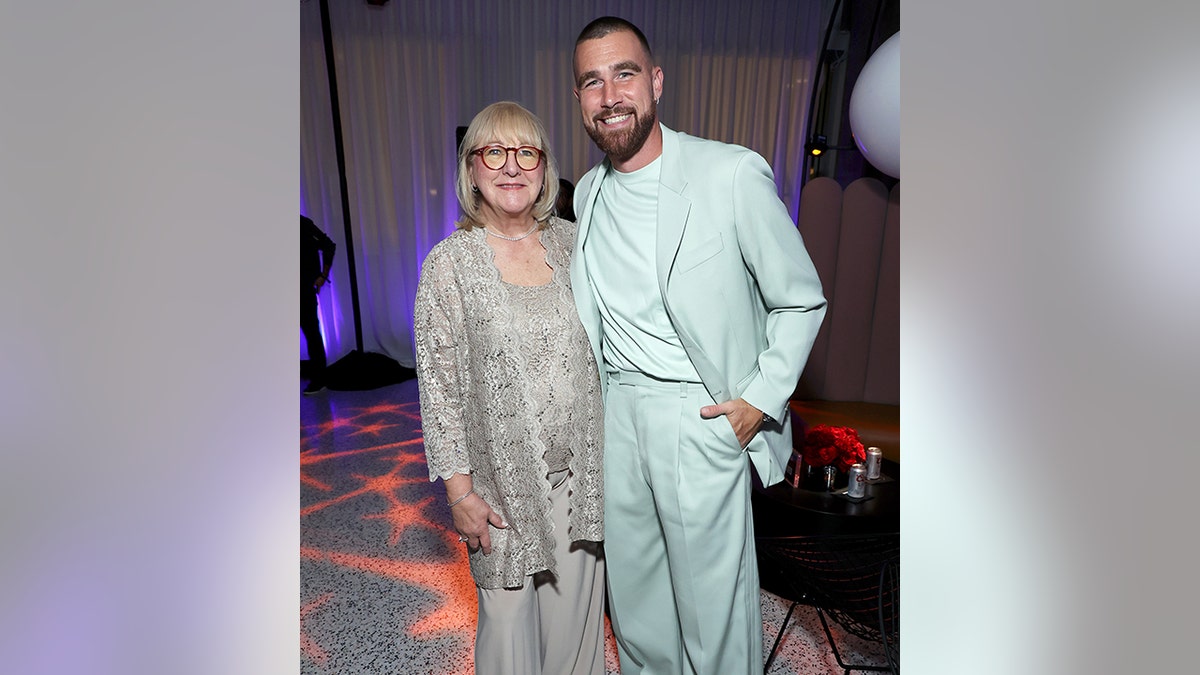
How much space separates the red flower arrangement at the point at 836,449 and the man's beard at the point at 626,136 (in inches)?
56.6

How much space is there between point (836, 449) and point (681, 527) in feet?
3.82

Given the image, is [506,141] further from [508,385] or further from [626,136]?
[508,385]

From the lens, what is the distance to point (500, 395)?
154 cm

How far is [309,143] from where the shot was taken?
7.20 meters

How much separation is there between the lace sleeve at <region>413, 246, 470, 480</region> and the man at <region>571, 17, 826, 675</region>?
268 mm

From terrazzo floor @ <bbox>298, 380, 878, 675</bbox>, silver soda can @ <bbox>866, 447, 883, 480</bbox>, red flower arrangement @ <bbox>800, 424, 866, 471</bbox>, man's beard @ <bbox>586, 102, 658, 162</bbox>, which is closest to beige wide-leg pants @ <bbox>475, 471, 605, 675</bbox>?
terrazzo floor @ <bbox>298, 380, 878, 675</bbox>

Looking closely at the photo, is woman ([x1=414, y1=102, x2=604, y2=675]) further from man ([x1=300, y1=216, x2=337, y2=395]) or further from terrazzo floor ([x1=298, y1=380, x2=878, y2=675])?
man ([x1=300, y1=216, x2=337, y2=395])

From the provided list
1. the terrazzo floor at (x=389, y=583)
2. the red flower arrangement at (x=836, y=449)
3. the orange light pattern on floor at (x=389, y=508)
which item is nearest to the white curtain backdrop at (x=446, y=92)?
the orange light pattern on floor at (x=389, y=508)

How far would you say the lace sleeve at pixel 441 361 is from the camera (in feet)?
5.07

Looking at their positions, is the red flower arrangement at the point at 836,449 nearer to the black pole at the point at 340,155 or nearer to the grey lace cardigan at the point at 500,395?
the grey lace cardigan at the point at 500,395
